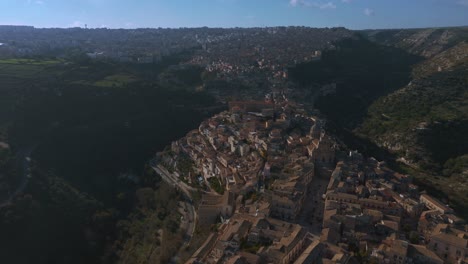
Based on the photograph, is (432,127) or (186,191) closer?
(186,191)

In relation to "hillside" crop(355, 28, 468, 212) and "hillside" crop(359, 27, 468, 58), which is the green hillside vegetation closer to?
"hillside" crop(355, 28, 468, 212)

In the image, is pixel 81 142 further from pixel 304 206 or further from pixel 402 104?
pixel 402 104

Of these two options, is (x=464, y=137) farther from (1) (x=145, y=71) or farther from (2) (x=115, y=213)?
(1) (x=145, y=71)

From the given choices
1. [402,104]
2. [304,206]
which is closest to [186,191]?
[304,206]

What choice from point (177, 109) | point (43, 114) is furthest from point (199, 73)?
point (43, 114)

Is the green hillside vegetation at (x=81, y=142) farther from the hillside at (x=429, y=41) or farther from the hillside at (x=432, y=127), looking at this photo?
the hillside at (x=429, y=41)

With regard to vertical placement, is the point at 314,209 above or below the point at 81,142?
above
